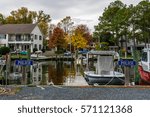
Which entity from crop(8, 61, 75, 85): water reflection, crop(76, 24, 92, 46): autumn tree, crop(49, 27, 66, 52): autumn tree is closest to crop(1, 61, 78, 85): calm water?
crop(8, 61, 75, 85): water reflection

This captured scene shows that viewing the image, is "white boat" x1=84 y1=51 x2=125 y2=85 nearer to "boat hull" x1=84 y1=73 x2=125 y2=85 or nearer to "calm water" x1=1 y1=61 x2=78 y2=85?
"boat hull" x1=84 y1=73 x2=125 y2=85

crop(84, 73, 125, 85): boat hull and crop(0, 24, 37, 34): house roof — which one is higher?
crop(0, 24, 37, 34): house roof

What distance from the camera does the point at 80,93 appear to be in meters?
14.2

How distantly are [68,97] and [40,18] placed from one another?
8431cm

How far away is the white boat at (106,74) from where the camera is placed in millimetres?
23094

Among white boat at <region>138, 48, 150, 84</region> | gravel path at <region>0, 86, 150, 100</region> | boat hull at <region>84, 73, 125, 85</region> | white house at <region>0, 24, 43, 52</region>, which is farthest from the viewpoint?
white house at <region>0, 24, 43, 52</region>

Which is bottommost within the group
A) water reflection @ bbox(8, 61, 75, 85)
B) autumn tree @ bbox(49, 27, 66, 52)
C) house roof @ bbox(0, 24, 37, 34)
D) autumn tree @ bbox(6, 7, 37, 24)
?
water reflection @ bbox(8, 61, 75, 85)

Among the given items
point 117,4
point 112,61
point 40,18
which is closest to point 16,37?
point 40,18

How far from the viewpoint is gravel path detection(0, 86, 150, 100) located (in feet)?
43.2

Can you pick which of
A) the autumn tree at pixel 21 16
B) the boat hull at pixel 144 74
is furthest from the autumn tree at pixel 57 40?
the boat hull at pixel 144 74

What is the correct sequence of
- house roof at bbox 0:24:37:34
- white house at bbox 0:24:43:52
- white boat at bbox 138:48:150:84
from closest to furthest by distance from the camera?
white boat at bbox 138:48:150:84 → white house at bbox 0:24:43:52 → house roof at bbox 0:24:37:34

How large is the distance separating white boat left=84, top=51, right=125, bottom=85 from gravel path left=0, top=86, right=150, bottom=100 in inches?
294

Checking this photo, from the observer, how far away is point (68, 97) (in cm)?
1330

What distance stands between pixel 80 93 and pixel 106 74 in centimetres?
1033
